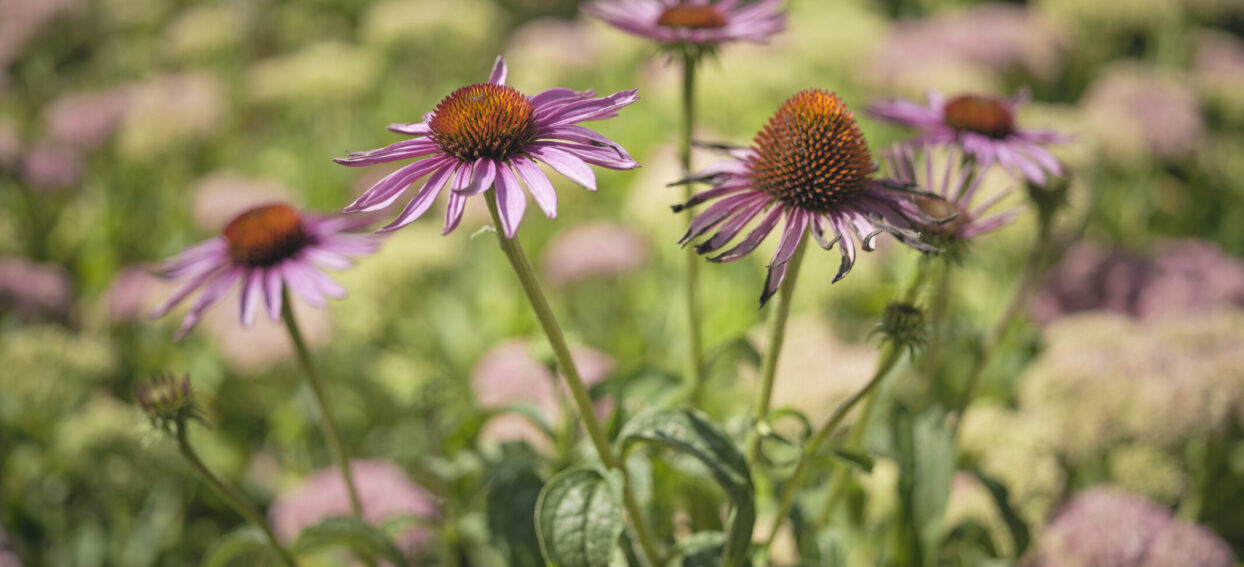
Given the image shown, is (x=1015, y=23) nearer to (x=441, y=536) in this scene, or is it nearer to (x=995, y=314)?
(x=995, y=314)

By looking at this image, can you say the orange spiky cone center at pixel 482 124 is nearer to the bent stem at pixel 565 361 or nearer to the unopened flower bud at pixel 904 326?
the bent stem at pixel 565 361

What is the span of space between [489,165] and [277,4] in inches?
224

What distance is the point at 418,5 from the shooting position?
3.79m

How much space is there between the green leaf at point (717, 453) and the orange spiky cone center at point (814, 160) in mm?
295

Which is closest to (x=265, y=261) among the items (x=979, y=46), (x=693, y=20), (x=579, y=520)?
(x=579, y=520)

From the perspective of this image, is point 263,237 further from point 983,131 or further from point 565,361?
point 983,131

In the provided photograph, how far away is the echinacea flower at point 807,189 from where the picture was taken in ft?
2.77

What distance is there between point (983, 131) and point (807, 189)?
513 millimetres

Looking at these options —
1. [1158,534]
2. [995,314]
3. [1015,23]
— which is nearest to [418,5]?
[1015,23]

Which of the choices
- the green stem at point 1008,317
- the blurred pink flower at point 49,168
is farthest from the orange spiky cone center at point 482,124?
the blurred pink flower at point 49,168

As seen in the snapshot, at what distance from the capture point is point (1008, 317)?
4.19ft

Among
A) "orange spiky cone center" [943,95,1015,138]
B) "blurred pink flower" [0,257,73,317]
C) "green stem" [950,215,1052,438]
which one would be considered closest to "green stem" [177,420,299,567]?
"green stem" [950,215,1052,438]

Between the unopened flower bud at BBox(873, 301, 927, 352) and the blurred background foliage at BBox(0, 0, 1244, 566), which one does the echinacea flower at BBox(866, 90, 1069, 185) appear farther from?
the unopened flower bud at BBox(873, 301, 927, 352)

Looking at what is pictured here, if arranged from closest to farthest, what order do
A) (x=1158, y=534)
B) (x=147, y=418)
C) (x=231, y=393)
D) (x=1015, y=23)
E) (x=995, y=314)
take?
(x=147, y=418) < (x=1158, y=534) < (x=995, y=314) < (x=231, y=393) < (x=1015, y=23)
